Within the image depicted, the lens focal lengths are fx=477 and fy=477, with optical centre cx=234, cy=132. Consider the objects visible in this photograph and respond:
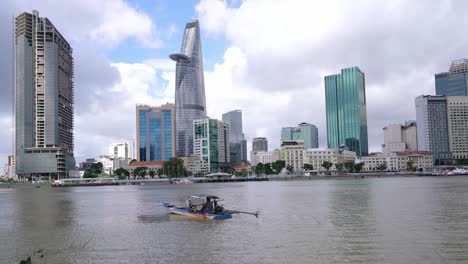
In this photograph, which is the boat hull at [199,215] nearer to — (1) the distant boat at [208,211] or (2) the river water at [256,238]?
(1) the distant boat at [208,211]

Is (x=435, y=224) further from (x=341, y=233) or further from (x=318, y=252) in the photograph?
(x=318, y=252)

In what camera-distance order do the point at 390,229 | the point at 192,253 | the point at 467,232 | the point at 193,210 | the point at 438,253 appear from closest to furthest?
the point at 438,253 → the point at 192,253 → the point at 467,232 → the point at 390,229 → the point at 193,210

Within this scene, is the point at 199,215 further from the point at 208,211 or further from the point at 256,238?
the point at 256,238

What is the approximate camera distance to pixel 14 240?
41.8 m

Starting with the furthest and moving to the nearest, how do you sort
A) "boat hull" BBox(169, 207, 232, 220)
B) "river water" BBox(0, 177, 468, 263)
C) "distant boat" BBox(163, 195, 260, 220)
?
1. "distant boat" BBox(163, 195, 260, 220)
2. "boat hull" BBox(169, 207, 232, 220)
3. "river water" BBox(0, 177, 468, 263)

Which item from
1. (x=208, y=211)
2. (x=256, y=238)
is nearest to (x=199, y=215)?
(x=208, y=211)

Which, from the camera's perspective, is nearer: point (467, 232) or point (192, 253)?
point (192, 253)

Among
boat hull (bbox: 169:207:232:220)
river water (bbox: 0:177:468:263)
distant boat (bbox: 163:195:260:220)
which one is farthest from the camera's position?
distant boat (bbox: 163:195:260:220)

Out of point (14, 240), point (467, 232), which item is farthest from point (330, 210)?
point (14, 240)

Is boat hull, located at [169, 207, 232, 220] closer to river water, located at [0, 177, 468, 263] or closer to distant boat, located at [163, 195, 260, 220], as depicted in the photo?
distant boat, located at [163, 195, 260, 220]

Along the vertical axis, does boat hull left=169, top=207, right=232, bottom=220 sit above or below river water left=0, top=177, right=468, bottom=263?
above

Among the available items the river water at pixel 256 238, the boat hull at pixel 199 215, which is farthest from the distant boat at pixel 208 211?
the river water at pixel 256 238

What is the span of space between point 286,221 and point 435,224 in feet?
46.8

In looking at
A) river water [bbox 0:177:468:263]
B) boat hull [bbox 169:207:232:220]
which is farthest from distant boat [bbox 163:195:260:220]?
A: river water [bbox 0:177:468:263]
